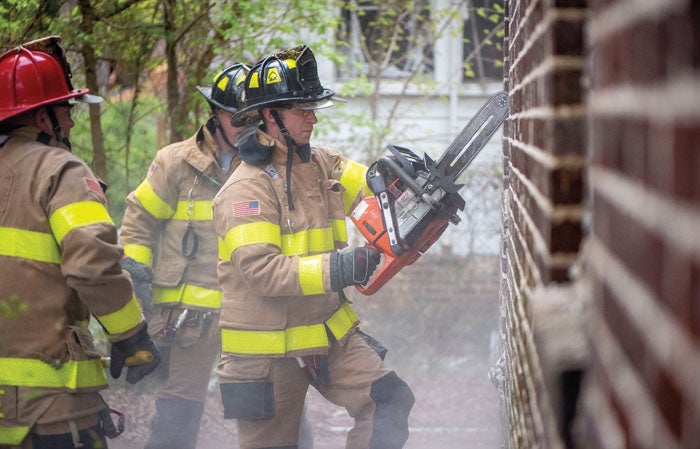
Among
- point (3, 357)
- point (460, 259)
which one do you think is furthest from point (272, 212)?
point (460, 259)

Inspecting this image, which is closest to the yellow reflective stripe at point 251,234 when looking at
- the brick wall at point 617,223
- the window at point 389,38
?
the brick wall at point 617,223

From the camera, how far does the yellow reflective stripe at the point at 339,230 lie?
4.77 meters

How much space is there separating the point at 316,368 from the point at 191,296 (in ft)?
4.28

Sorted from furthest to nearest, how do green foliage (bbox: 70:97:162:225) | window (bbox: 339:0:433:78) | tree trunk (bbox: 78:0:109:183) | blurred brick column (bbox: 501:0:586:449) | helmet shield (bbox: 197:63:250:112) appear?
window (bbox: 339:0:433:78) < green foliage (bbox: 70:97:162:225) < tree trunk (bbox: 78:0:109:183) < helmet shield (bbox: 197:63:250:112) < blurred brick column (bbox: 501:0:586:449)

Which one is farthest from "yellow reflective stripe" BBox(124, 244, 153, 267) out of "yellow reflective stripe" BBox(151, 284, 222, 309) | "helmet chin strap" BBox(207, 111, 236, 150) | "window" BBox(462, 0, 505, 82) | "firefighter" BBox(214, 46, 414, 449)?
"window" BBox(462, 0, 505, 82)

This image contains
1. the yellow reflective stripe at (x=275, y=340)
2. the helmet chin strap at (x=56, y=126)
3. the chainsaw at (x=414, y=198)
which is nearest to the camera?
the helmet chin strap at (x=56, y=126)

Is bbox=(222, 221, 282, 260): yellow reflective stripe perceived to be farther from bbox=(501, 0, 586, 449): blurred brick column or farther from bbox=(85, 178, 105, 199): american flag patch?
bbox=(501, 0, 586, 449): blurred brick column

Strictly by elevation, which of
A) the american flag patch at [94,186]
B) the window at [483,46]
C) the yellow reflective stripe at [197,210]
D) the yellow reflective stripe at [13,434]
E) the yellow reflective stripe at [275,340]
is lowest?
the yellow reflective stripe at [13,434]

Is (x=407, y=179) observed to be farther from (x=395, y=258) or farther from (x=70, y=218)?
(x=70, y=218)

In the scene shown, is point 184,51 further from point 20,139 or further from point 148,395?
point 20,139

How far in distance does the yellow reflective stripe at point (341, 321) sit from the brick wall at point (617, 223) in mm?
2560

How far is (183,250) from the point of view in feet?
17.8

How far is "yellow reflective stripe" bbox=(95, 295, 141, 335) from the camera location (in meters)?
3.78

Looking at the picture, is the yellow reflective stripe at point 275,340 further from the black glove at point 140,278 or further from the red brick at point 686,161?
the red brick at point 686,161
